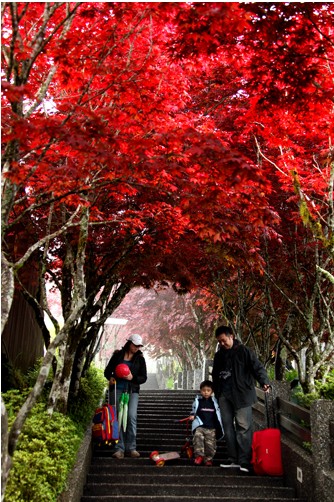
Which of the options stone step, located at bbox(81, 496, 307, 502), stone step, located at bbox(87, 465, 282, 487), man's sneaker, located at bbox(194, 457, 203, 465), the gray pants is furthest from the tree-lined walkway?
man's sneaker, located at bbox(194, 457, 203, 465)

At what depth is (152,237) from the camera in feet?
32.4

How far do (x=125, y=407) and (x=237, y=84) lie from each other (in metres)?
5.88

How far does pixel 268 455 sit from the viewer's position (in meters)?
7.49

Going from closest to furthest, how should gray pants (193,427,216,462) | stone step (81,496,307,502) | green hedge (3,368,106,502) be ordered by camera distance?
green hedge (3,368,106,502) < stone step (81,496,307,502) < gray pants (193,427,216,462)

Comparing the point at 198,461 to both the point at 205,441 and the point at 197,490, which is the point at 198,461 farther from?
the point at 197,490

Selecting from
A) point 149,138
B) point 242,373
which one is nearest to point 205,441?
point 242,373

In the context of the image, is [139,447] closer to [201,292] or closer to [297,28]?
[297,28]

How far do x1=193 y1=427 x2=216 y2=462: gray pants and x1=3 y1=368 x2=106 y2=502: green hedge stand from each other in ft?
5.74

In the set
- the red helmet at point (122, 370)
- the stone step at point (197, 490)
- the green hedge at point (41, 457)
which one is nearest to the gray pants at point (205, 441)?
the stone step at point (197, 490)

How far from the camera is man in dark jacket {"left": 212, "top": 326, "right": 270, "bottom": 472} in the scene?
7.60m

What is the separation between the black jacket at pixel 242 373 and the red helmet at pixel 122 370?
140 cm

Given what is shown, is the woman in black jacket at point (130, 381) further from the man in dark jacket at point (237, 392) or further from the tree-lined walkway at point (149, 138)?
the man in dark jacket at point (237, 392)

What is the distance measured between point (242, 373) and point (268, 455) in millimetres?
1188

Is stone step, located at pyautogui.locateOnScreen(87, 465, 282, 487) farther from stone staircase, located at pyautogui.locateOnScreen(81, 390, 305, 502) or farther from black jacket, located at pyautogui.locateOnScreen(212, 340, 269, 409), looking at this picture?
Result: black jacket, located at pyautogui.locateOnScreen(212, 340, 269, 409)
